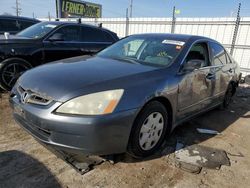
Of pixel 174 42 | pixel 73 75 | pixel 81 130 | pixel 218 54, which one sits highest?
pixel 174 42

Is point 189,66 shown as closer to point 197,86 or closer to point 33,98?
point 197,86

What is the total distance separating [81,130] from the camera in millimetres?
2211

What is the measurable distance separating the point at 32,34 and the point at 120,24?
25.9ft

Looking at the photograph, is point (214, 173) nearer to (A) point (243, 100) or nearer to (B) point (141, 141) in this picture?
(B) point (141, 141)

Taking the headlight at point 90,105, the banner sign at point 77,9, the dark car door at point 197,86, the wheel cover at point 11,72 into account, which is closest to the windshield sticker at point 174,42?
the dark car door at point 197,86

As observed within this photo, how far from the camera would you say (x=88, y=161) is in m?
2.69

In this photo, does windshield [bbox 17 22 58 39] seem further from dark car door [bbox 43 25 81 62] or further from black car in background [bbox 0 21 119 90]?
dark car door [bbox 43 25 81 62]

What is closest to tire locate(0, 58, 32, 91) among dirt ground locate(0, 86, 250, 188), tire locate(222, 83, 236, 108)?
dirt ground locate(0, 86, 250, 188)

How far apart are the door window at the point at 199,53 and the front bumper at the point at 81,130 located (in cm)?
161

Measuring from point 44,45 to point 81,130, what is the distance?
3.56m

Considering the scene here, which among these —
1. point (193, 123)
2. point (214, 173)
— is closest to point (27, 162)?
point (214, 173)

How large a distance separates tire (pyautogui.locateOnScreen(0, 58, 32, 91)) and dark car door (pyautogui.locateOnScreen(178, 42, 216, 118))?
3177 mm

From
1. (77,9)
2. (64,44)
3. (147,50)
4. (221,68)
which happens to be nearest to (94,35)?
(64,44)

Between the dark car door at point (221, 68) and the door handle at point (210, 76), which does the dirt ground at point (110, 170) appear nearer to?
the door handle at point (210, 76)
